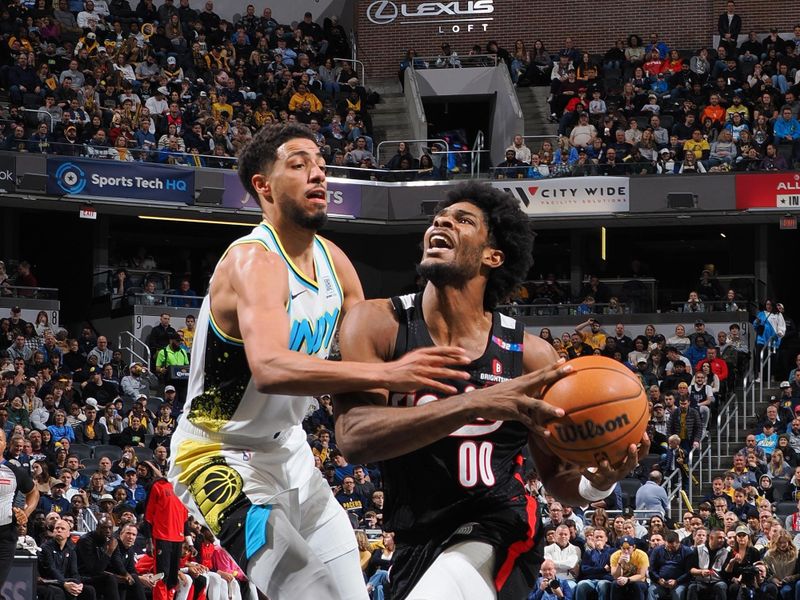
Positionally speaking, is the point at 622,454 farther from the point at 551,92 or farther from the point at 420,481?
the point at 551,92

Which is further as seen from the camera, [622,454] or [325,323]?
[325,323]

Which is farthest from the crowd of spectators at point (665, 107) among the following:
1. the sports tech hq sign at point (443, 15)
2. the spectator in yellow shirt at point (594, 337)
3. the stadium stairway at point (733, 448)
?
the stadium stairway at point (733, 448)

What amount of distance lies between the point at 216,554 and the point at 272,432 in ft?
36.2

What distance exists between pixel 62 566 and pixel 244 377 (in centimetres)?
985

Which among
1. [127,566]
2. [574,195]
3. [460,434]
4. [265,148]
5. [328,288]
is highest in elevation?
[574,195]

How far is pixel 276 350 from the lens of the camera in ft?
14.9

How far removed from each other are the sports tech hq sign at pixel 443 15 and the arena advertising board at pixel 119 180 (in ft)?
31.7

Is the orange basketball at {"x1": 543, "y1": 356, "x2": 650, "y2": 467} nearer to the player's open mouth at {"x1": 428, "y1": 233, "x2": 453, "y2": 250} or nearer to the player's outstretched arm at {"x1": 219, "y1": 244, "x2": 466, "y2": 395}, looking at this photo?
the player's outstretched arm at {"x1": 219, "y1": 244, "x2": 466, "y2": 395}

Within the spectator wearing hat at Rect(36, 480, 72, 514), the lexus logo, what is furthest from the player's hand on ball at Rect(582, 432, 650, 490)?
the lexus logo

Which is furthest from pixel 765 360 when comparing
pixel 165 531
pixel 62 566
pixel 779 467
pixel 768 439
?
pixel 62 566

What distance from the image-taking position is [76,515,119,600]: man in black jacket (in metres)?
14.2

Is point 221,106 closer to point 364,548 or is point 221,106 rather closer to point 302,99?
point 302,99

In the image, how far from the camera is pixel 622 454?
4375mm

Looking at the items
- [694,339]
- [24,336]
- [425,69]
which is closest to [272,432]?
[24,336]
